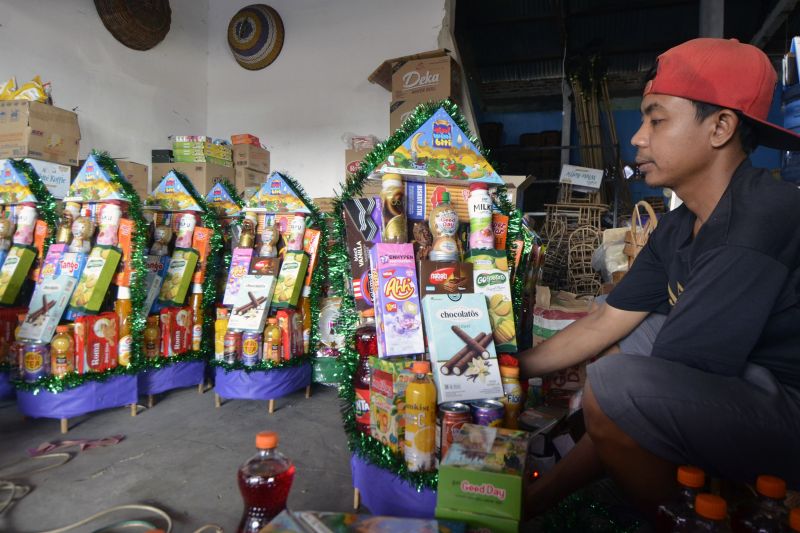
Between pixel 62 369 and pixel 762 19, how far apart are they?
8523mm

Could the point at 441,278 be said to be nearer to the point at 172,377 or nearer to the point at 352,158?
the point at 172,377

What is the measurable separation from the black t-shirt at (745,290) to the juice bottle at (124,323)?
2696mm

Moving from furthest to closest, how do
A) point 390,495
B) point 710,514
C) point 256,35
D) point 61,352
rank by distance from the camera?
point 256,35 → point 61,352 → point 390,495 → point 710,514

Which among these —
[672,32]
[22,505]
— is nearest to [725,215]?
[22,505]

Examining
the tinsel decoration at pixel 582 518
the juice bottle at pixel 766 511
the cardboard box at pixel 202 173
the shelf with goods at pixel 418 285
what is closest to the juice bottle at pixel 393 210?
the shelf with goods at pixel 418 285

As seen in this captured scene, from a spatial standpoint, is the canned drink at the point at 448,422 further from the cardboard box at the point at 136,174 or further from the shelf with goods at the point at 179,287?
the cardboard box at the point at 136,174

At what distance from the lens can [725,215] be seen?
112 cm

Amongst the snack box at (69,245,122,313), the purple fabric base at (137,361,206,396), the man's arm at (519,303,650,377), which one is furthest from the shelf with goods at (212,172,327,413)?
the man's arm at (519,303,650,377)

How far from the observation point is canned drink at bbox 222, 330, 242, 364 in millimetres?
2982

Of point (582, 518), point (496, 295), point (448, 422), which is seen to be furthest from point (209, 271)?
point (582, 518)

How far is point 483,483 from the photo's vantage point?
102 cm

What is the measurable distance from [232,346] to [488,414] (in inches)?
77.9

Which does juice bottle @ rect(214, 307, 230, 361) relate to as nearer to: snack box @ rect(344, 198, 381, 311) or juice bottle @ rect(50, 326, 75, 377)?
juice bottle @ rect(50, 326, 75, 377)

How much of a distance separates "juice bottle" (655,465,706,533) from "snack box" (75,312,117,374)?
8.95 feet
